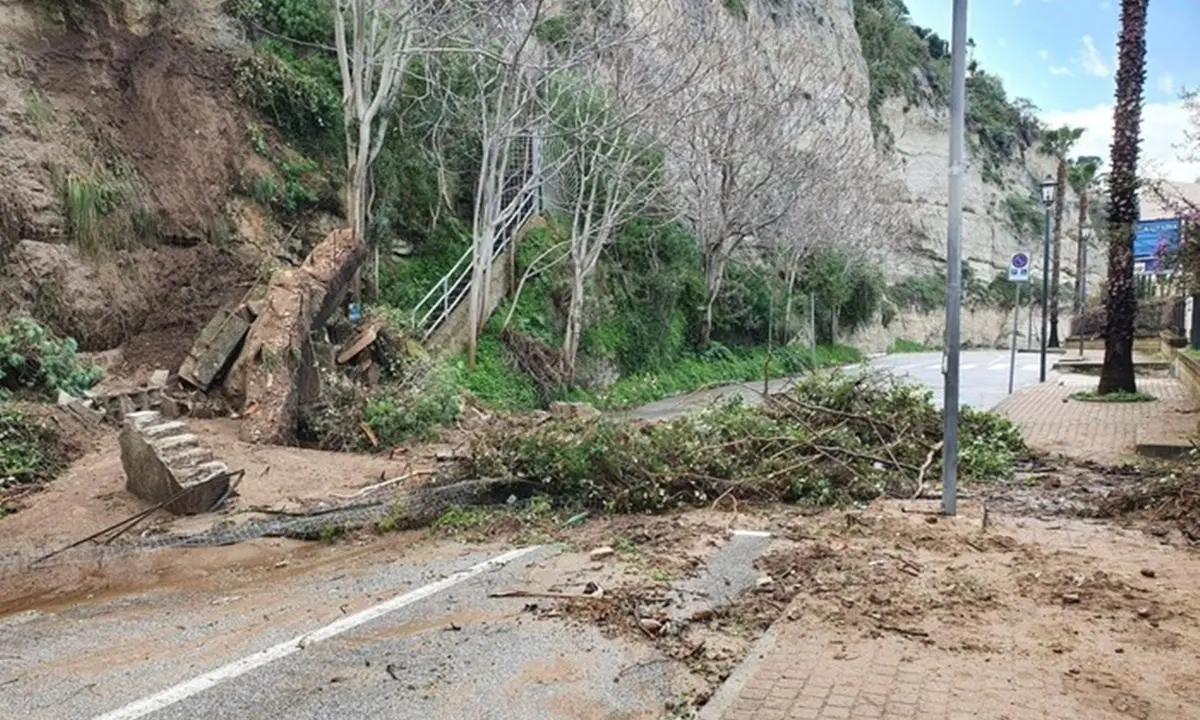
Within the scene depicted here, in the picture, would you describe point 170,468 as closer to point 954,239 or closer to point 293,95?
point 954,239

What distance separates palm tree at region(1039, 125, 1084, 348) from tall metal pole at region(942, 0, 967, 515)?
3413 centimetres

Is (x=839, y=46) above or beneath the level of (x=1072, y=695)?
above

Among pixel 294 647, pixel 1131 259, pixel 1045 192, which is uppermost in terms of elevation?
pixel 1045 192

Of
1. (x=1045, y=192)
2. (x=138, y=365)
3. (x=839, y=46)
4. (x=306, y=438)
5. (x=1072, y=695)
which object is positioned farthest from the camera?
(x=839, y=46)

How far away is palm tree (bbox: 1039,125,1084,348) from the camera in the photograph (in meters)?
41.8

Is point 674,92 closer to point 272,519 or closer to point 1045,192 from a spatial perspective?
point 1045,192

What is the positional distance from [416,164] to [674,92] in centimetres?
615

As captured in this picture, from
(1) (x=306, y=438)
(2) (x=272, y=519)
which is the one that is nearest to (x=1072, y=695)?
(2) (x=272, y=519)

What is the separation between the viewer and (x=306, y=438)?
11.3 m

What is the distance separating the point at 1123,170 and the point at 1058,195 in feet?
104

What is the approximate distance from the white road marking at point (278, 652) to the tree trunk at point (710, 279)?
2209 cm

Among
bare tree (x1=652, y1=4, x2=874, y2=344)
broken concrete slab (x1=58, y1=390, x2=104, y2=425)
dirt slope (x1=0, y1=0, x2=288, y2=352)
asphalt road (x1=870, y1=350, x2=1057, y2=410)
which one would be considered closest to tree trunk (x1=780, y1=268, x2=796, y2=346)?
asphalt road (x1=870, y1=350, x2=1057, y2=410)

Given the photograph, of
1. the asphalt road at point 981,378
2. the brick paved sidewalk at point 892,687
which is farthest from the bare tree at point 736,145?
the brick paved sidewalk at point 892,687

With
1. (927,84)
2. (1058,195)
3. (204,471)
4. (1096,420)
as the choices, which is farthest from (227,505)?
(927,84)
